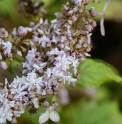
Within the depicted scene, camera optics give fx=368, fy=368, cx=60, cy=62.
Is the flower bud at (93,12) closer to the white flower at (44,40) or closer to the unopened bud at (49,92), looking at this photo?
the white flower at (44,40)

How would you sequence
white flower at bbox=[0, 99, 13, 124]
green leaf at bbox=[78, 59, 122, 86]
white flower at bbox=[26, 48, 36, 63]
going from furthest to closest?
green leaf at bbox=[78, 59, 122, 86], white flower at bbox=[26, 48, 36, 63], white flower at bbox=[0, 99, 13, 124]

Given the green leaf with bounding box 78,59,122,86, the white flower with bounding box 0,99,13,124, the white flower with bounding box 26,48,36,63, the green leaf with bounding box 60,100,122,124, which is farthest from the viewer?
the green leaf with bounding box 60,100,122,124

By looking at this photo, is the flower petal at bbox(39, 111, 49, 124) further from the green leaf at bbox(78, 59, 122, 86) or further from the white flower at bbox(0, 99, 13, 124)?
the green leaf at bbox(78, 59, 122, 86)

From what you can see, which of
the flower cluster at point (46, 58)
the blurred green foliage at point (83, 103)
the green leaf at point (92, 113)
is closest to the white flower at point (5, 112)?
the flower cluster at point (46, 58)

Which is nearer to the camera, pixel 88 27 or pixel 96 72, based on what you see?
pixel 88 27

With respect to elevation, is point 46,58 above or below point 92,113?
below

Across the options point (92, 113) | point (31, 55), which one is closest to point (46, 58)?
point (31, 55)

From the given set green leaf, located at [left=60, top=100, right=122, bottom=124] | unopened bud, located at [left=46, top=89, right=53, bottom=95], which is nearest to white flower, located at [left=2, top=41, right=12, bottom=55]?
unopened bud, located at [left=46, top=89, right=53, bottom=95]

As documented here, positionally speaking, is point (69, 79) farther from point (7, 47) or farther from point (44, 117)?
point (7, 47)

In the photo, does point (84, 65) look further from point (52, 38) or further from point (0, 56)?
point (0, 56)
